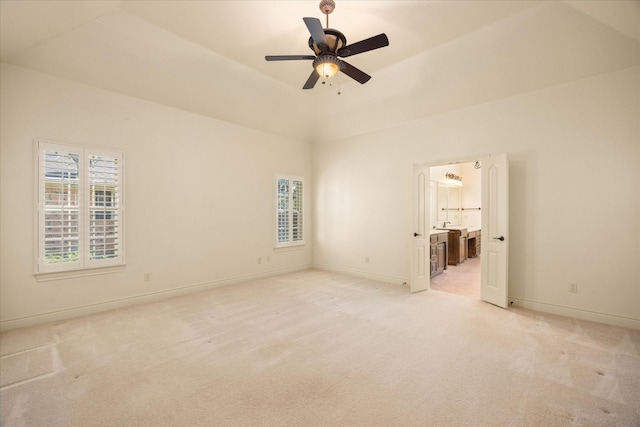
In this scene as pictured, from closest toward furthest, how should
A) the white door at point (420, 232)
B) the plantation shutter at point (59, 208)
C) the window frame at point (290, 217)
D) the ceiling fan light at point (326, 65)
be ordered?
the ceiling fan light at point (326, 65) < the plantation shutter at point (59, 208) < the white door at point (420, 232) < the window frame at point (290, 217)

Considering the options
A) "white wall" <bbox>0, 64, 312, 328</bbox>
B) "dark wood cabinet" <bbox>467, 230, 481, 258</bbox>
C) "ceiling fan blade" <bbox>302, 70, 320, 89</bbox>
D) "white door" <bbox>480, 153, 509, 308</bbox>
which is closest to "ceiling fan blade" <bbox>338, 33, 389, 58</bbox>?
"ceiling fan blade" <bbox>302, 70, 320, 89</bbox>

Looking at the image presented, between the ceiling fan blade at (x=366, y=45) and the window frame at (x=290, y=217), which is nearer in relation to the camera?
the ceiling fan blade at (x=366, y=45)

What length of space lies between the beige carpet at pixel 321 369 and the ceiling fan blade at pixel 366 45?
2894 mm

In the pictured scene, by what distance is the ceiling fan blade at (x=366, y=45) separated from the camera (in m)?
2.48

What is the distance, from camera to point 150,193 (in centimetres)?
432

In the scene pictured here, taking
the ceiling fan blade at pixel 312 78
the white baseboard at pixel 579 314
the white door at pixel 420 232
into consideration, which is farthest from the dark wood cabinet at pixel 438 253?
the ceiling fan blade at pixel 312 78

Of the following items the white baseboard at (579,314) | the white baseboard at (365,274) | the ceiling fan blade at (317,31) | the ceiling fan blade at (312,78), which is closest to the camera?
the ceiling fan blade at (317,31)

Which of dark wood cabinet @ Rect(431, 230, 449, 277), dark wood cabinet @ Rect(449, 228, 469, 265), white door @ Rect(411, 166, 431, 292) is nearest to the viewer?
white door @ Rect(411, 166, 431, 292)

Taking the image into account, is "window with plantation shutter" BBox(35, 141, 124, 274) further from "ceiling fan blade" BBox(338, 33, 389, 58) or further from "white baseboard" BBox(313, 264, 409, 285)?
"white baseboard" BBox(313, 264, 409, 285)

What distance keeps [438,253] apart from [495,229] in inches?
80.0

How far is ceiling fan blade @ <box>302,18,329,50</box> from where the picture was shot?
2.26m

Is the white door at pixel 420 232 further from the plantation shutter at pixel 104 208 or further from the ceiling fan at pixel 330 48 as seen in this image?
the plantation shutter at pixel 104 208

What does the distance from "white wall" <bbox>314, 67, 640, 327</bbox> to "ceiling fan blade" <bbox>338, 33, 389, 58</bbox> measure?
103 inches

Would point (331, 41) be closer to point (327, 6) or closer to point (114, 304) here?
point (327, 6)
